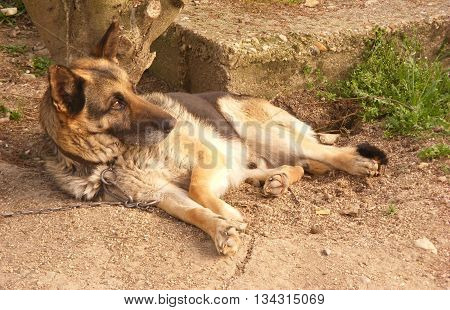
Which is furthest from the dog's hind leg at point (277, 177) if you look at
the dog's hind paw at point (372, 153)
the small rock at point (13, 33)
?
the small rock at point (13, 33)

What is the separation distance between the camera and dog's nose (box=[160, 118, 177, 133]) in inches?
198

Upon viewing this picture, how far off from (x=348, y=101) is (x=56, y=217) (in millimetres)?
3328

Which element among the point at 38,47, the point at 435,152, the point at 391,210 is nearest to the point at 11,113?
the point at 38,47

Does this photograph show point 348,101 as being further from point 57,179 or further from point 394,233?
point 57,179

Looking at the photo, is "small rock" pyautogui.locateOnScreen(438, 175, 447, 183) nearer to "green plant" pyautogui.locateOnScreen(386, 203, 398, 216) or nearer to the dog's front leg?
"green plant" pyautogui.locateOnScreen(386, 203, 398, 216)

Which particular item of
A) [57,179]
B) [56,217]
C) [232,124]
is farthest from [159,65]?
[56,217]

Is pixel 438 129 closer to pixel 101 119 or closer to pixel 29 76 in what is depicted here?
pixel 101 119

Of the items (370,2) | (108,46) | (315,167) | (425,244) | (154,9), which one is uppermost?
(370,2)

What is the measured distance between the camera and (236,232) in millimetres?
4500

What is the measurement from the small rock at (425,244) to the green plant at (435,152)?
1279 mm

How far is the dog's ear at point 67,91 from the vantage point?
4.72 meters

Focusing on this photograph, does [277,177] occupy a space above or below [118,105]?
below

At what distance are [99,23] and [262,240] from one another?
9.11 feet

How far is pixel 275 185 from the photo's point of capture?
536 centimetres
